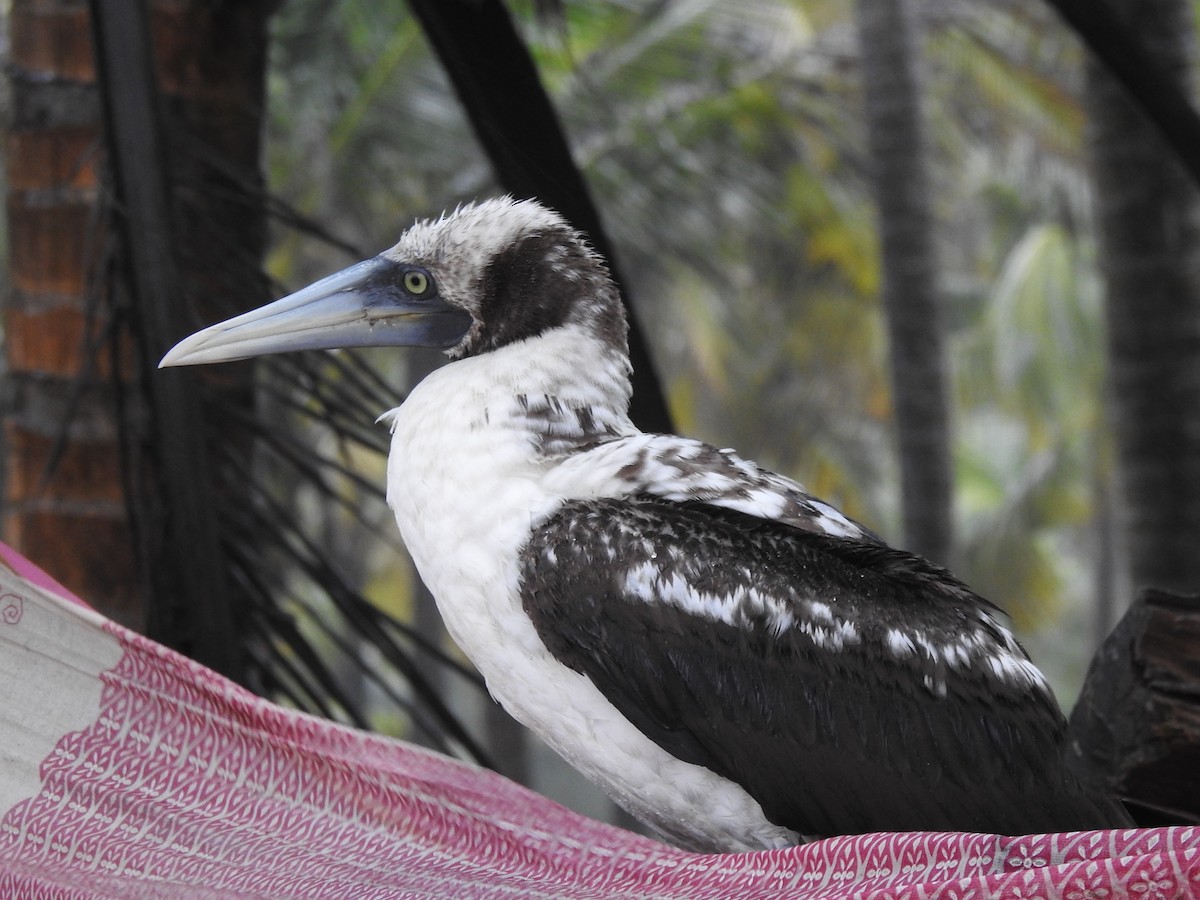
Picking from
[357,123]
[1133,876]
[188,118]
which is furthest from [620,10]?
[1133,876]

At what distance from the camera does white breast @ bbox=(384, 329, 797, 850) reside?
1.96m

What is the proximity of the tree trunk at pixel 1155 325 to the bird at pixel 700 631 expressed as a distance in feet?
6.85

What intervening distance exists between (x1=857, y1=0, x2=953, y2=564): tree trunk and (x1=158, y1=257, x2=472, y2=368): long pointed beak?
4.37m

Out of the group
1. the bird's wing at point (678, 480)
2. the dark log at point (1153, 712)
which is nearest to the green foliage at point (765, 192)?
the bird's wing at point (678, 480)

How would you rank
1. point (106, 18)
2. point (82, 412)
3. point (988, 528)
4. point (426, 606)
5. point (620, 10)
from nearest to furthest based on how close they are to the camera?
point (106, 18), point (82, 412), point (620, 10), point (426, 606), point (988, 528)

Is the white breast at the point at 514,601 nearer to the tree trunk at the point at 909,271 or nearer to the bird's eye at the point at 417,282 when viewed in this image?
the bird's eye at the point at 417,282

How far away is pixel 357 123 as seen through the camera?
11.3 meters

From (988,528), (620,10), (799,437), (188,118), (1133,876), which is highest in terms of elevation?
(620,10)

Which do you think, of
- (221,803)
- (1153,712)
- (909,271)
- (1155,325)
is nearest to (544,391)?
Result: (221,803)

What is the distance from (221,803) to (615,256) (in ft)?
4.51

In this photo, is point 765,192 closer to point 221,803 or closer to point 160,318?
point 160,318

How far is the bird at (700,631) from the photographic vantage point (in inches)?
75.1

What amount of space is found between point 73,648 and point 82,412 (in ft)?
3.71

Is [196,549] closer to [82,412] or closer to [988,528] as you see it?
[82,412]
